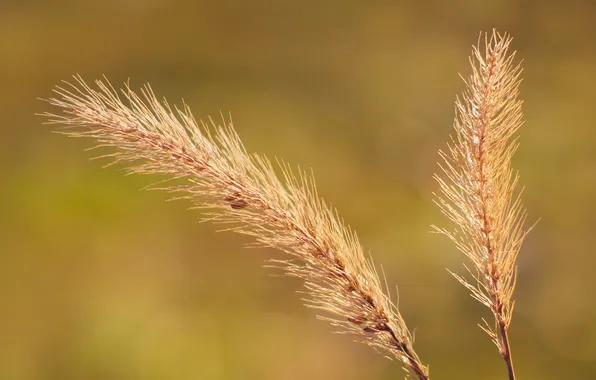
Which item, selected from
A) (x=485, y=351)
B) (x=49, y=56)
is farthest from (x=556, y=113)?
(x=49, y=56)

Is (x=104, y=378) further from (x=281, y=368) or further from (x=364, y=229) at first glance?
(x=364, y=229)

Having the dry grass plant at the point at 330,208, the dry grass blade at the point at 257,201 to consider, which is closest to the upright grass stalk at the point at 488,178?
the dry grass plant at the point at 330,208

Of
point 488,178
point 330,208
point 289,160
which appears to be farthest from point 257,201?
point 289,160

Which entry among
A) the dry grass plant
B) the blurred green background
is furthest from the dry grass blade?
the blurred green background

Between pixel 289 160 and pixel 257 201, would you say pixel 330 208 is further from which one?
pixel 289 160

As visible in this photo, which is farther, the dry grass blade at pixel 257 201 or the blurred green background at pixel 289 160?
the blurred green background at pixel 289 160

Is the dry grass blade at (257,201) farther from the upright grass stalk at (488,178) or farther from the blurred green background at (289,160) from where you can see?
the blurred green background at (289,160)

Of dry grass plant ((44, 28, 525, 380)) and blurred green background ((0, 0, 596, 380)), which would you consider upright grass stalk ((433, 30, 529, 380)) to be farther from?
blurred green background ((0, 0, 596, 380))

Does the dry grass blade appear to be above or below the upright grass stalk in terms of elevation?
below
